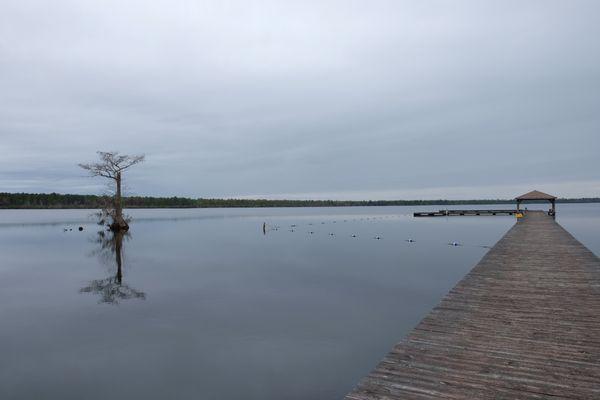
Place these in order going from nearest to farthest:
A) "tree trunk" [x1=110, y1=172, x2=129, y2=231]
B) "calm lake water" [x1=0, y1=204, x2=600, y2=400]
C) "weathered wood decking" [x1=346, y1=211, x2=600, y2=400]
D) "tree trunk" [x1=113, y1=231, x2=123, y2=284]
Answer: "weathered wood decking" [x1=346, y1=211, x2=600, y2=400] → "calm lake water" [x1=0, y1=204, x2=600, y2=400] → "tree trunk" [x1=113, y1=231, x2=123, y2=284] → "tree trunk" [x1=110, y1=172, x2=129, y2=231]

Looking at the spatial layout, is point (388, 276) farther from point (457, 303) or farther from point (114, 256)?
point (114, 256)

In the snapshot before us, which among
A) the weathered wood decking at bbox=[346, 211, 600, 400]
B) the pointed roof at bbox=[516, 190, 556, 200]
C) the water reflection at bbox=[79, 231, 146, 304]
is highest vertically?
the pointed roof at bbox=[516, 190, 556, 200]

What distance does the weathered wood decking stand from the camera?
5.48 meters

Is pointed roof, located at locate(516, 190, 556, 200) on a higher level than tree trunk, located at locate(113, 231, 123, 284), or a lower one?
higher

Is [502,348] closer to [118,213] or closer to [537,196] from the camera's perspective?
[118,213]

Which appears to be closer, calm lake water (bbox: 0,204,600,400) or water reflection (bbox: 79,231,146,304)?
calm lake water (bbox: 0,204,600,400)

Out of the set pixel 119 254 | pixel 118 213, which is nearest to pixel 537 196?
pixel 119 254

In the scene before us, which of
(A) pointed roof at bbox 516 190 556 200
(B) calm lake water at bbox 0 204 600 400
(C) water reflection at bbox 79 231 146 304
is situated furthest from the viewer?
(A) pointed roof at bbox 516 190 556 200

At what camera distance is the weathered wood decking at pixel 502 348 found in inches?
216

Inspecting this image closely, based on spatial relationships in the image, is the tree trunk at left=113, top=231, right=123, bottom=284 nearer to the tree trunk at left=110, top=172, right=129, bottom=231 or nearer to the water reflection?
the water reflection

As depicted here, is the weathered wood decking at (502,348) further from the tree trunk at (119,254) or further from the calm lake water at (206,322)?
the tree trunk at (119,254)

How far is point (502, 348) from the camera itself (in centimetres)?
697

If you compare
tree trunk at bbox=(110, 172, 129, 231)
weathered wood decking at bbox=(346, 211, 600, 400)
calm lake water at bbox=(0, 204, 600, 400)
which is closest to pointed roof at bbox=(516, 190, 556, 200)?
calm lake water at bbox=(0, 204, 600, 400)

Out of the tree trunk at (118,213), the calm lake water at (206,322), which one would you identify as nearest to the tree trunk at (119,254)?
the calm lake water at (206,322)
